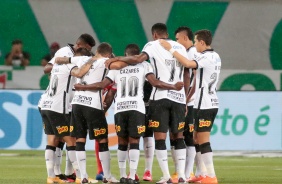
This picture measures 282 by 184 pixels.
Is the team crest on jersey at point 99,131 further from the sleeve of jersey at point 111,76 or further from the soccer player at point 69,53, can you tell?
the soccer player at point 69,53

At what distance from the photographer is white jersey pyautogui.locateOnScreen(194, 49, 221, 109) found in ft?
45.1

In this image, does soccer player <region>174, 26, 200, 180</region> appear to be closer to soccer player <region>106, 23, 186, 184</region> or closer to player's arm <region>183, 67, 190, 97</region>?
player's arm <region>183, 67, 190, 97</region>

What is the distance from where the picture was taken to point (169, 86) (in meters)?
13.3

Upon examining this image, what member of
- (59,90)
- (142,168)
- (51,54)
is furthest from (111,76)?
(51,54)

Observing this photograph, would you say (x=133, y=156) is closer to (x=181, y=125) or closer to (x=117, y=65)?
(x=181, y=125)

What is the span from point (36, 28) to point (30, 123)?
419 cm

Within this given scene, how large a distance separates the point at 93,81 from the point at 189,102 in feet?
5.55

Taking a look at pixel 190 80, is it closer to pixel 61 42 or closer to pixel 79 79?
pixel 79 79

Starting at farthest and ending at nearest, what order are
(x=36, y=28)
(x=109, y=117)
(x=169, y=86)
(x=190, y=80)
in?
(x=36, y=28) → (x=109, y=117) → (x=190, y=80) → (x=169, y=86)

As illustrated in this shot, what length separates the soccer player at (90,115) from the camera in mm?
13625

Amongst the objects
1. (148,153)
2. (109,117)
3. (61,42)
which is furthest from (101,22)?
(148,153)

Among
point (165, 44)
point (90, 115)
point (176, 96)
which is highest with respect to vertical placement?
point (165, 44)

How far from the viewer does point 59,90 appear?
14.2 m

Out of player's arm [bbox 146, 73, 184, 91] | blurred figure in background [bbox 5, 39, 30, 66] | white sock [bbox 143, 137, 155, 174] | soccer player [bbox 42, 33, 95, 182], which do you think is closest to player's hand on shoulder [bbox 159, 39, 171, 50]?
player's arm [bbox 146, 73, 184, 91]
